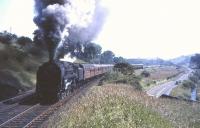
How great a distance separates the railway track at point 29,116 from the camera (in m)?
23.0

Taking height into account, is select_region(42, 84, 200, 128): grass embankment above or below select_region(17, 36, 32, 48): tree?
below

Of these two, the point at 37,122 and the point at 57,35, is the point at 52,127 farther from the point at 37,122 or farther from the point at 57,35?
the point at 57,35

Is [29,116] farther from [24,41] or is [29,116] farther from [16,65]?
[24,41]

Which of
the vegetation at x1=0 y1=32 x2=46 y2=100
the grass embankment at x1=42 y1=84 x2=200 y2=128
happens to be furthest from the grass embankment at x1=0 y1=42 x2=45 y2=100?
the grass embankment at x1=42 y1=84 x2=200 y2=128

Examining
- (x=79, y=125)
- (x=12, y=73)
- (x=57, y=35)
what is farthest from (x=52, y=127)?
(x=12, y=73)

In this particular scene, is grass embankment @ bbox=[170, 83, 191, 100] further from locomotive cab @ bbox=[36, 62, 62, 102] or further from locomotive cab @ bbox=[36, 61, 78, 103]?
locomotive cab @ bbox=[36, 62, 62, 102]

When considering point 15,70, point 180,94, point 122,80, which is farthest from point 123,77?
point 180,94

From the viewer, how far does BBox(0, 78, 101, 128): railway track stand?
75.5 ft

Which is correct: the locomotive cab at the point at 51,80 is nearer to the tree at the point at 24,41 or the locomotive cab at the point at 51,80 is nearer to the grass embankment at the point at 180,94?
the grass embankment at the point at 180,94

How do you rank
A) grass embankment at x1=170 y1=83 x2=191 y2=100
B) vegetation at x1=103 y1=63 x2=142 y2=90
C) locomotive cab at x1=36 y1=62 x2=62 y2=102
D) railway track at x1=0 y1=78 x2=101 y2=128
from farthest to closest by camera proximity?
1. grass embankment at x1=170 y1=83 x2=191 y2=100
2. vegetation at x1=103 y1=63 x2=142 y2=90
3. locomotive cab at x1=36 y1=62 x2=62 y2=102
4. railway track at x1=0 y1=78 x2=101 y2=128

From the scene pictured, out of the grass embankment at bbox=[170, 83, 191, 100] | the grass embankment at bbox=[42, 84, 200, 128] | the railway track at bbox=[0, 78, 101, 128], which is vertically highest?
the grass embankment at bbox=[42, 84, 200, 128]

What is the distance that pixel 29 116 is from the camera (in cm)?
2612

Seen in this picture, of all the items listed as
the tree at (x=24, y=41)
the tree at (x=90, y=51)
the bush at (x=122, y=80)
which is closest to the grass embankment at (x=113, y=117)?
the bush at (x=122, y=80)

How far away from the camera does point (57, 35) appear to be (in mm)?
30359
